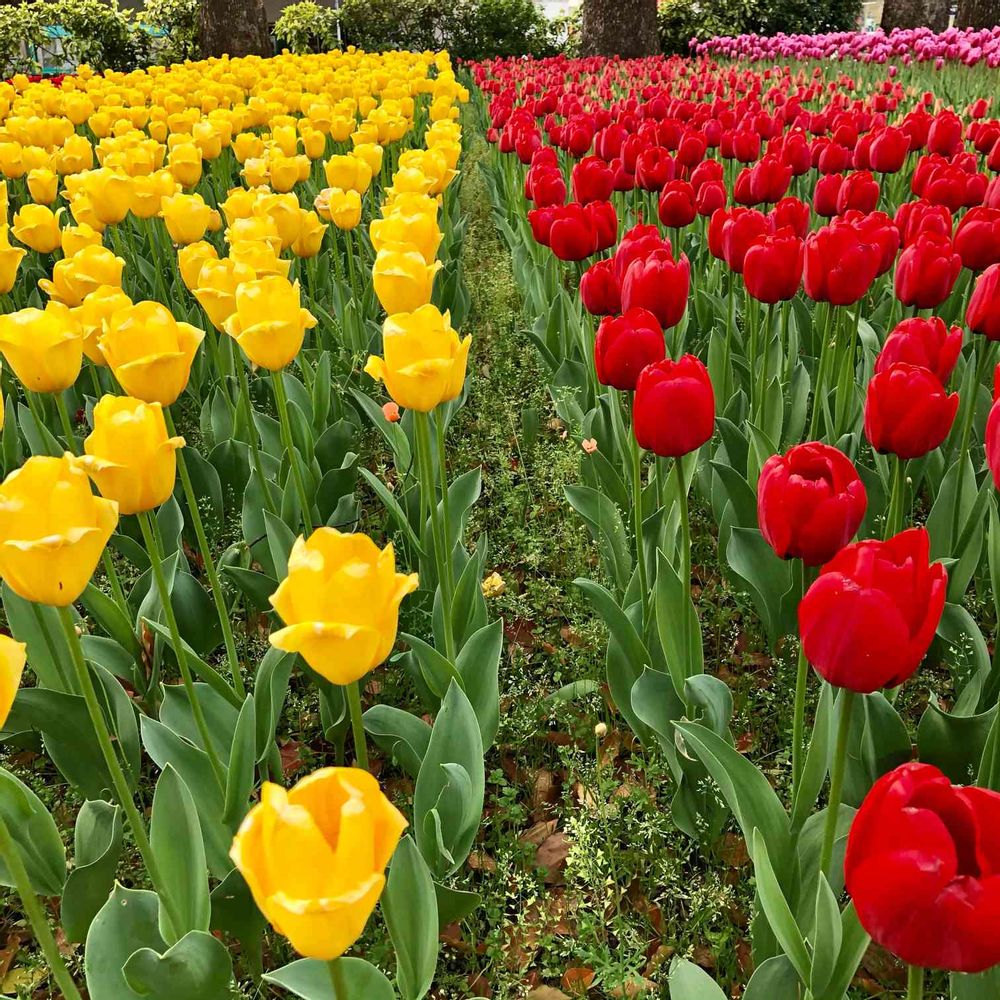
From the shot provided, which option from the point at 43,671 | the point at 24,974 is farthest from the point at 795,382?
the point at 24,974

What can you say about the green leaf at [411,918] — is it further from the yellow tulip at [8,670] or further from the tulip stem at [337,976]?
the yellow tulip at [8,670]

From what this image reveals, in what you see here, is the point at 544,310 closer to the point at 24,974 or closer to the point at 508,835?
the point at 508,835

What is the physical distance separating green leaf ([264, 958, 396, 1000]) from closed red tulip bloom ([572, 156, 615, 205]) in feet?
9.02

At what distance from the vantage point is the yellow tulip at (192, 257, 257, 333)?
2.13 metres

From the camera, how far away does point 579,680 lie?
2311mm

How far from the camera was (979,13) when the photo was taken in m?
15.7

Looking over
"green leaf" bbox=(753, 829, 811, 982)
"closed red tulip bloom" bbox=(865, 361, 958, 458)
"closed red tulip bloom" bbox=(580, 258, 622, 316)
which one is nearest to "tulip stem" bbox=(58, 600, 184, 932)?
"green leaf" bbox=(753, 829, 811, 982)

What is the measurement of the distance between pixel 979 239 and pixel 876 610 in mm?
1724


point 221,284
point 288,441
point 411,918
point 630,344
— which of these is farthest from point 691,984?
point 221,284

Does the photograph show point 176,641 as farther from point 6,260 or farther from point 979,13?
point 979,13

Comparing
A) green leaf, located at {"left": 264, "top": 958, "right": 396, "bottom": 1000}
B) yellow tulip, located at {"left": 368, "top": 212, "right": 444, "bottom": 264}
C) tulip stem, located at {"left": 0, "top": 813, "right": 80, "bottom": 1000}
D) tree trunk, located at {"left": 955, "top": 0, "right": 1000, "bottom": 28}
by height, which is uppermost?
tree trunk, located at {"left": 955, "top": 0, "right": 1000, "bottom": 28}

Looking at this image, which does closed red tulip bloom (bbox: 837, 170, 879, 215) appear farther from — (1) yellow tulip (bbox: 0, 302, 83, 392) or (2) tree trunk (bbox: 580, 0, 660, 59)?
(2) tree trunk (bbox: 580, 0, 660, 59)

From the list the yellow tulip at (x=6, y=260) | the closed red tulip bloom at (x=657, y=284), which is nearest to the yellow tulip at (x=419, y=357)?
the closed red tulip bloom at (x=657, y=284)

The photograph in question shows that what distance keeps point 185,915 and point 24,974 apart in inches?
21.9
